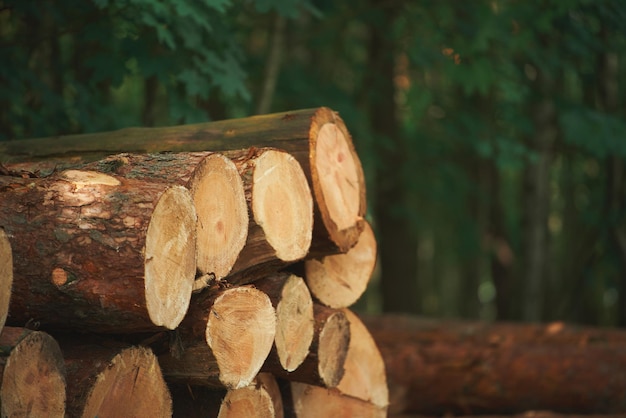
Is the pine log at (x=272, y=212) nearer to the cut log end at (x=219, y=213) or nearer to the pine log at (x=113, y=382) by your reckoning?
the cut log end at (x=219, y=213)

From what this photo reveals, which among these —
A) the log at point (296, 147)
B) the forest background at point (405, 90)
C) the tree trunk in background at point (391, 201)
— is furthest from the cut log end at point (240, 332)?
the tree trunk in background at point (391, 201)

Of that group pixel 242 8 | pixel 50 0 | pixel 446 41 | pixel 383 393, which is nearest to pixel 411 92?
pixel 446 41

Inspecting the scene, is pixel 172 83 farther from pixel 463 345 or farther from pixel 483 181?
pixel 483 181

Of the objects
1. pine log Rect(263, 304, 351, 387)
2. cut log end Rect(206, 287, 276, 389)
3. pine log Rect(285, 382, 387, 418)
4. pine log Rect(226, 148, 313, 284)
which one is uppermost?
pine log Rect(226, 148, 313, 284)

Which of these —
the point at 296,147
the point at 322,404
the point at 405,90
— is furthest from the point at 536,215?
the point at 296,147

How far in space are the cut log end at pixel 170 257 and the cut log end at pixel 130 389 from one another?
21cm

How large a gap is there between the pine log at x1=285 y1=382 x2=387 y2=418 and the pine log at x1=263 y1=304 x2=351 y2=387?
18 centimetres

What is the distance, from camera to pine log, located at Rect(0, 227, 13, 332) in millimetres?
2660

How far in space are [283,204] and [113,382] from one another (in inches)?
41.5

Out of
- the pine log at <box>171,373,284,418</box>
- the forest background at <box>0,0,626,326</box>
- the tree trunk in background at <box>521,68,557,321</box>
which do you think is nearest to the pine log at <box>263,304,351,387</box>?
the pine log at <box>171,373,284,418</box>

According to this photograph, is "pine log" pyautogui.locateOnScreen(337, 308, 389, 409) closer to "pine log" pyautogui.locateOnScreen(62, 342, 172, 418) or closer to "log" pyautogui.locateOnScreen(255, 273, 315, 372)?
"log" pyautogui.locateOnScreen(255, 273, 315, 372)

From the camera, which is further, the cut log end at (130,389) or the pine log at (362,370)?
the pine log at (362,370)

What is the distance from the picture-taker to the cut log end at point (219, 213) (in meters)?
3.21

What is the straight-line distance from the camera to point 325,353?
3.85 meters
